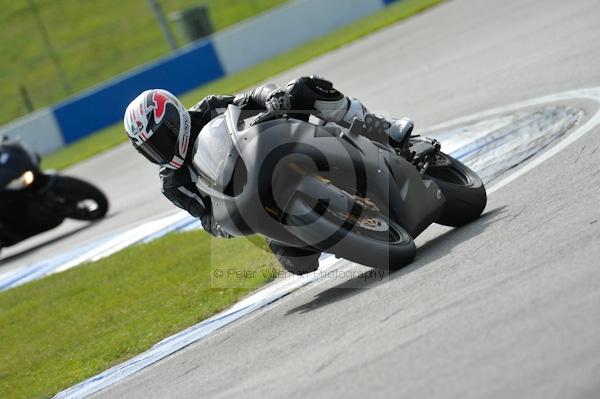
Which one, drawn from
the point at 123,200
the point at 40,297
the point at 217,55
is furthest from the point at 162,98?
the point at 217,55

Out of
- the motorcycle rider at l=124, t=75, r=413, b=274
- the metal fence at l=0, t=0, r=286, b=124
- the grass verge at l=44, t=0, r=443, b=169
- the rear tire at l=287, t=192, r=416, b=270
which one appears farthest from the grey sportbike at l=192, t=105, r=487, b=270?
the metal fence at l=0, t=0, r=286, b=124

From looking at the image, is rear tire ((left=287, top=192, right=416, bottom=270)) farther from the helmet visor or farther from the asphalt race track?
the helmet visor

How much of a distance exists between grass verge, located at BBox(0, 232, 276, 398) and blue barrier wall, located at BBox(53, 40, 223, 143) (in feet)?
49.8

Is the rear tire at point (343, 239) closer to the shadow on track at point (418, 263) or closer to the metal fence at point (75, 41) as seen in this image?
the shadow on track at point (418, 263)

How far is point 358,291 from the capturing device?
21.0ft

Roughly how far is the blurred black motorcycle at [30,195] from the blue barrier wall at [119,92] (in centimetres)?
1222

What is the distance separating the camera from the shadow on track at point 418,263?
6.36 m

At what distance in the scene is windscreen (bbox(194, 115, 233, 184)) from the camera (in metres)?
6.41

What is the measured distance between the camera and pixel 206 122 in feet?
23.4

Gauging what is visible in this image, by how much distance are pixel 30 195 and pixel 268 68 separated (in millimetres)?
10880

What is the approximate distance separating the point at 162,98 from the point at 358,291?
166cm

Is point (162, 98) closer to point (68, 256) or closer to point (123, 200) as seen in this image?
point (68, 256)

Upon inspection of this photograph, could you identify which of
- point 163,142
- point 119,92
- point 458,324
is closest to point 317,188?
point 163,142

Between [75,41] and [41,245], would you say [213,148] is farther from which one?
[75,41]
